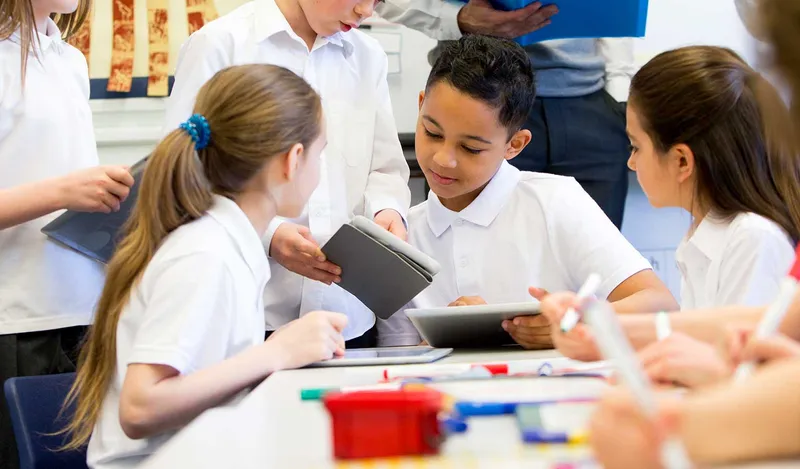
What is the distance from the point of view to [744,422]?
0.61 metres

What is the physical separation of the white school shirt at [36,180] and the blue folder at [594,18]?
1.13 meters

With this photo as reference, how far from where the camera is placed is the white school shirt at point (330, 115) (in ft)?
6.10

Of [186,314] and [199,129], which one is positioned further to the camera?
[199,129]

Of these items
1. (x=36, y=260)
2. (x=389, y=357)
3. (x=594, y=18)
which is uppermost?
(x=594, y=18)

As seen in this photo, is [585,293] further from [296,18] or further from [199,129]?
[296,18]

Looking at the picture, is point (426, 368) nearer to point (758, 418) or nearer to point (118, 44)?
point (758, 418)

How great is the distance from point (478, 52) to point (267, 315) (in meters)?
0.71

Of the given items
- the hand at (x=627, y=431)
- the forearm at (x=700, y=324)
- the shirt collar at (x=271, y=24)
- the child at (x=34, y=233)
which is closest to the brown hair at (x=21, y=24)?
the child at (x=34, y=233)

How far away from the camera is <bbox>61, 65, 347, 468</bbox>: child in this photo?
1.20m

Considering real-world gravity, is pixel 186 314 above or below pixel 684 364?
below

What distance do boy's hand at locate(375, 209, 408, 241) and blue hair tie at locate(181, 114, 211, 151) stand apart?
1.74 ft

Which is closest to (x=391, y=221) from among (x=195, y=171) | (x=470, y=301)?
(x=470, y=301)

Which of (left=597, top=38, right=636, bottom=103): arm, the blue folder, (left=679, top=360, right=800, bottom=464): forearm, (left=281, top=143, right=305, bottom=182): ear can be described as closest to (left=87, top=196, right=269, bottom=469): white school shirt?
(left=281, top=143, right=305, bottom=182): ear

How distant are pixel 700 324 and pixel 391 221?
32.9 inches
